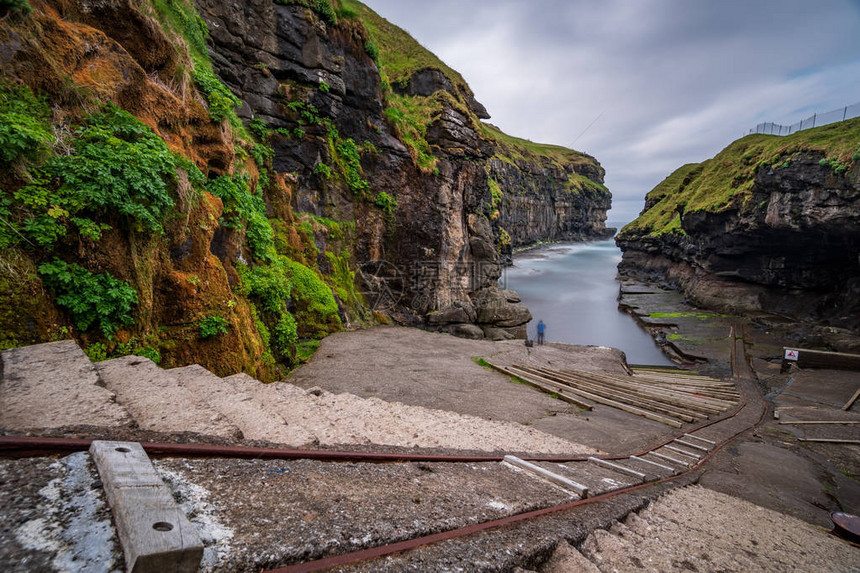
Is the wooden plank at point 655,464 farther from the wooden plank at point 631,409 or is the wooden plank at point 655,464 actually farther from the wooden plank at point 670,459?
the wooden plank at point 631,409

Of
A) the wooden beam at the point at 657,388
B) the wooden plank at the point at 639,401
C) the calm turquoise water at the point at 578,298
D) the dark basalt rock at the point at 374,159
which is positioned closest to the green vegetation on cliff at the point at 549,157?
the calm turquoise water at the point at 578,298

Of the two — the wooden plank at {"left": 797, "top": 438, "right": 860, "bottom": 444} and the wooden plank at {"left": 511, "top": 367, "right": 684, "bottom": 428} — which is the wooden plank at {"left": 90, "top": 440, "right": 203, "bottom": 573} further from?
the wooden plank at {"left": 797, "top": 438, "right": 860, "bottom": 444}

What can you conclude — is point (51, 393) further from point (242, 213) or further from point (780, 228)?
point (780, 228)

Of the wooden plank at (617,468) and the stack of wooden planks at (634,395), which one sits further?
the stack of wooden planks at (634,395)

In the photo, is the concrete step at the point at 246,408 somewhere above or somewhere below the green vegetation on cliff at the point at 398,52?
below

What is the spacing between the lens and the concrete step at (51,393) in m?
2.47

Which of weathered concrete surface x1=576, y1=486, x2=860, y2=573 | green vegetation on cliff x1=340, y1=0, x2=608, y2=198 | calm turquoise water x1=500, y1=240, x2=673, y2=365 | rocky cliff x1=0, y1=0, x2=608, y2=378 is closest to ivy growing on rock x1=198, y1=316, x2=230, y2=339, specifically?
rocky cliff x1=0, y1=0, x2=608, y2=378

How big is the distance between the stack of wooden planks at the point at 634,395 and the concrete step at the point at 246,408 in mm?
8411

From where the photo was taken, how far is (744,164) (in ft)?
123

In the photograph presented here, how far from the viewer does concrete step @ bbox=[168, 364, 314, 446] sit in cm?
351

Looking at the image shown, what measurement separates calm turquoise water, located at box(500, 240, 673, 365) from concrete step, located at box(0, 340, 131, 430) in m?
30.2

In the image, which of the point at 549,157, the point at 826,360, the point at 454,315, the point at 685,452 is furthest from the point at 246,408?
the point at 549,157

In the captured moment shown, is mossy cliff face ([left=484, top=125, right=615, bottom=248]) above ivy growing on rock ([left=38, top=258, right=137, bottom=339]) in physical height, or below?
above

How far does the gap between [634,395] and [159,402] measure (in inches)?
494
